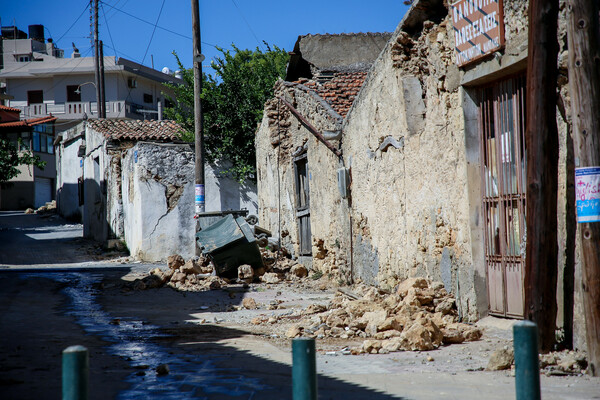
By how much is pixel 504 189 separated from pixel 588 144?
1937 millimetres

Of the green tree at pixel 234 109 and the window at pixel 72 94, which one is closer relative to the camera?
the green tree at pixel 234 109

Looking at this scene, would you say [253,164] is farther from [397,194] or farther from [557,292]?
[557,292]

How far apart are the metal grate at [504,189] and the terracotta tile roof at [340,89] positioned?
21.0 ft

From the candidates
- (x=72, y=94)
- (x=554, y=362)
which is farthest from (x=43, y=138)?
(x=554, y=362)

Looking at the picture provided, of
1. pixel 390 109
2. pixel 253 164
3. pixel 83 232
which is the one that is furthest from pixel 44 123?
pixel 390 109

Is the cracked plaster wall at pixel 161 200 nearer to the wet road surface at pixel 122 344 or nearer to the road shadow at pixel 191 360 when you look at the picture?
the wet road surface at pixel 122 344

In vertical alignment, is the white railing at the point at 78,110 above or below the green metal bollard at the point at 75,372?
above

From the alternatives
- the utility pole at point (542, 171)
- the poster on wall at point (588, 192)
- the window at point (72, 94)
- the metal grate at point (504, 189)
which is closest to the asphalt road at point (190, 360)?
the metal grate at point (504, 189)

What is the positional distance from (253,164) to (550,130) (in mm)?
16603

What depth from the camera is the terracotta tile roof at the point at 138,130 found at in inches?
923

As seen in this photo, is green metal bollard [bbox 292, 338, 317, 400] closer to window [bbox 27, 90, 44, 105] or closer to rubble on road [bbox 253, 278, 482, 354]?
rubble on road [bbox 253, 278, 482, 354]

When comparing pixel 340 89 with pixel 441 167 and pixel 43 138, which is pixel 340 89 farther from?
pixel 43 138

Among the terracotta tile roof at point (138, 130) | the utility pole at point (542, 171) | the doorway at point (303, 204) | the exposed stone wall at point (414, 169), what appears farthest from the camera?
the terracotta tile roof at point (138, 130)

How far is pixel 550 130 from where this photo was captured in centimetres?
564
